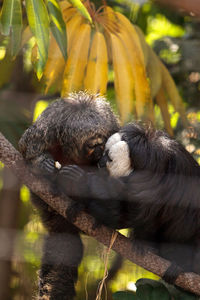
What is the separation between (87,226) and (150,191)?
21 centimetres

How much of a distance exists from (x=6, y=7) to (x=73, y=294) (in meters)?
0.94

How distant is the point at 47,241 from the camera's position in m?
1.71

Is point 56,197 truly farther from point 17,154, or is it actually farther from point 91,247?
point 91,247

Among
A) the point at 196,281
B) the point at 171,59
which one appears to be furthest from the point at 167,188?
the point at 171,59

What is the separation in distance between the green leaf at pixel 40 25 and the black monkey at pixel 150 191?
287mm

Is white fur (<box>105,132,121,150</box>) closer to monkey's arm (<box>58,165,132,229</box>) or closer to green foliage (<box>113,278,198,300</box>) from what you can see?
monkey's arm (<box>58,165,132,229</box>)

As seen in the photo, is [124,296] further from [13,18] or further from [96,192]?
[13,18]

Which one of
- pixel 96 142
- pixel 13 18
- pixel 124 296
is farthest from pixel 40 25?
pixel 124 296

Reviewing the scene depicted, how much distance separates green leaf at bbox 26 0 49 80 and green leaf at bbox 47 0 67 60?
0.06 m

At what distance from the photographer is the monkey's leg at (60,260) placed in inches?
65.2

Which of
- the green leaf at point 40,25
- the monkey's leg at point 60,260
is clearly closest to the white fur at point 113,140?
the green leaf at point 40,25

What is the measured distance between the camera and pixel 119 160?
133cm

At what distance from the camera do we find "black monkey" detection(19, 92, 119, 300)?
57.3 inches

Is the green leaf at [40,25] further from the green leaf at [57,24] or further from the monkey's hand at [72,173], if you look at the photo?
the monkey's hand at [72,173]
